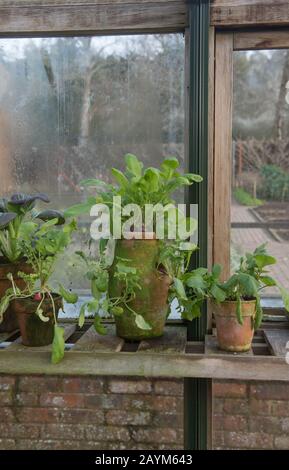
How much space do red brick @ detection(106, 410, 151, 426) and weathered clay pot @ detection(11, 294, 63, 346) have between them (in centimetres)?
85

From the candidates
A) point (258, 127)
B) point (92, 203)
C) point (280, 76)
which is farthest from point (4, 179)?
point (280, 76)

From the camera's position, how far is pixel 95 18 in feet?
7.30

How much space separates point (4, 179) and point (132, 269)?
96cm

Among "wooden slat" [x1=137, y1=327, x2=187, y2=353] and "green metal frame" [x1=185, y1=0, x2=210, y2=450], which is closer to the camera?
"wooden slat" [x1=137, y1=327, x2=187, y2=353]

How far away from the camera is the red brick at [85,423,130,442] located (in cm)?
260

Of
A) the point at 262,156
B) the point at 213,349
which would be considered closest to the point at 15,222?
the point at 213,349

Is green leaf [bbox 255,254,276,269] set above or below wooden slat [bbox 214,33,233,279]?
below

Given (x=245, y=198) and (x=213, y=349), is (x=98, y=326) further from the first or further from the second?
(x=245, y=198)

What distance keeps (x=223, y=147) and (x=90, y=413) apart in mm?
1435

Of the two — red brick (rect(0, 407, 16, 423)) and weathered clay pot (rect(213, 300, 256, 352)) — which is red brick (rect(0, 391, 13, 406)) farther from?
weathered clay pot (rect(213, 300, 256, 352))

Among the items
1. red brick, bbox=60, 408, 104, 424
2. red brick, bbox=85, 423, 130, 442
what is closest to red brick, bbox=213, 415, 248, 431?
red brick, bbox=85, 423, 130, 442

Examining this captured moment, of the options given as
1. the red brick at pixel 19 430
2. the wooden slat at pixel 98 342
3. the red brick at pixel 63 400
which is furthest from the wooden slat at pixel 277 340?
the red brick at pixel 19 430

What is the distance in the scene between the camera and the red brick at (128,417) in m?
2.59
